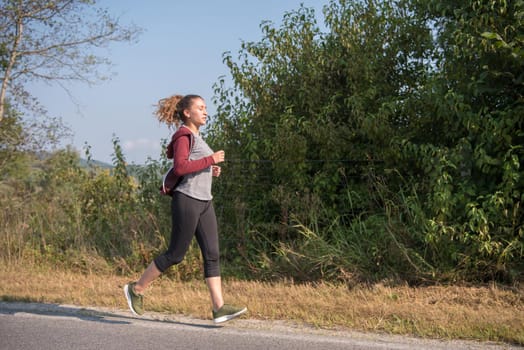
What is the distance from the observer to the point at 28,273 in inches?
283

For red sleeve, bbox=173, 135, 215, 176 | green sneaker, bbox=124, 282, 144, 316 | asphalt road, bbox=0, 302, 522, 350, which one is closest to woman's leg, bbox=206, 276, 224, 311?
asphalt road, bbox=0, 302, 522, 350

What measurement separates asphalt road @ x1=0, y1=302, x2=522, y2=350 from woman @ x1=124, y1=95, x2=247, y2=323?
0.21 metres

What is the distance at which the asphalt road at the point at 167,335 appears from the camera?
4.22 m

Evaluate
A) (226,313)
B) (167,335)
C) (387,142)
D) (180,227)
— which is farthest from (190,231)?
(387,142)

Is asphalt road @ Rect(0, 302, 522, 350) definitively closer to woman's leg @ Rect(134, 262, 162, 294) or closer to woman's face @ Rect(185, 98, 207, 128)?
woman's leg @ Rect(134, 262, 162, 294)

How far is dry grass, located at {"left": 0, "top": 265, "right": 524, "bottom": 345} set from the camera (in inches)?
177

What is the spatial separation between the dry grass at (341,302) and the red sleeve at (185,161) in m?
1.45

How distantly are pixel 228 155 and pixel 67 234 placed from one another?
276cm

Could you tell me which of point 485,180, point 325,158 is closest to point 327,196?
point 325,158

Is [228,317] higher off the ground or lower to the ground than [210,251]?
lower

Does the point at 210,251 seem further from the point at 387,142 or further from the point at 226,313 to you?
the point at 387,142

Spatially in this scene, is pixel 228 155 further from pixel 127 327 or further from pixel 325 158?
pixel 127 327

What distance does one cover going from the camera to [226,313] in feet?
15.3

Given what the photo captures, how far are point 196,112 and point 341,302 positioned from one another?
224cm
